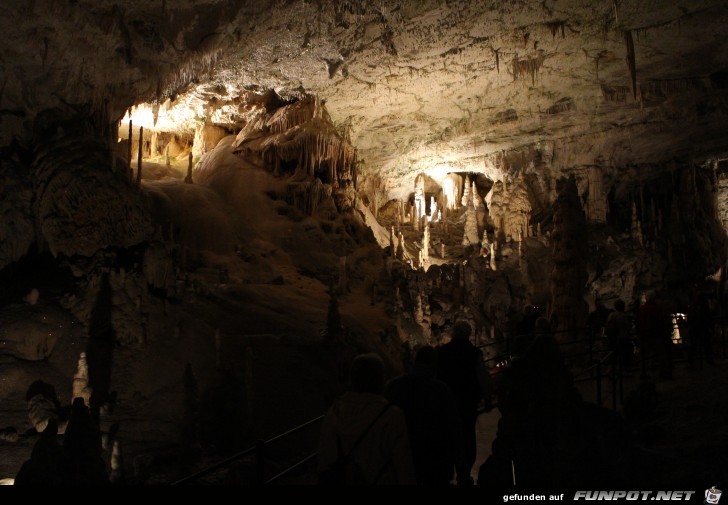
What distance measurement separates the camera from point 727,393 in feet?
22.0

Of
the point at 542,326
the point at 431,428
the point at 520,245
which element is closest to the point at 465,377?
the point at 431,428

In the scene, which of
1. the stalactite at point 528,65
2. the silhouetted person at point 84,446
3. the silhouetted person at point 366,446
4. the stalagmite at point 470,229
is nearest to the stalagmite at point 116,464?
the silhouetted person at point 84,446

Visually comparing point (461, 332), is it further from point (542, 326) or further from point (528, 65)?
point (528, 65)

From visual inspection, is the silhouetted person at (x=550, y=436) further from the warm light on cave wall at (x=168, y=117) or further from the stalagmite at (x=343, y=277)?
the warm light on cave wall at (x=168, y=117)

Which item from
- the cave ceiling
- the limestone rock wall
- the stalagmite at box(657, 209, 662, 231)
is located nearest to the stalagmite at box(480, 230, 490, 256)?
the cave ceiling

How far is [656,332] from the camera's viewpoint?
26.1 ft

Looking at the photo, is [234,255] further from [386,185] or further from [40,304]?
[386,185]

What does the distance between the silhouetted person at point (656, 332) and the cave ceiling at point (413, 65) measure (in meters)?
8.72

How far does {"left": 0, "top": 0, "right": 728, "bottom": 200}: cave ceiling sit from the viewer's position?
1326 cm

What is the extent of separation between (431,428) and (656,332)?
5998 mm

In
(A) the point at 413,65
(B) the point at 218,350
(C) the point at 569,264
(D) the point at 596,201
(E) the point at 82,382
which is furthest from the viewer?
(D) the point at 596,201

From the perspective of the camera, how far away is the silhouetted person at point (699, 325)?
8.64 metres

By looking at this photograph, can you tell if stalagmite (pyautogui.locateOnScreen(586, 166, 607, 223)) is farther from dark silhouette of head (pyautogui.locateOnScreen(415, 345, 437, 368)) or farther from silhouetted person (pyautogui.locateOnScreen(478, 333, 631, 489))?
dark silhouette of head (pyautogui.locateOnScreen(415, 345, 437, 368))

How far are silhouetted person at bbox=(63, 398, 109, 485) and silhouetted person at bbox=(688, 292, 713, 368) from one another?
8541mm
